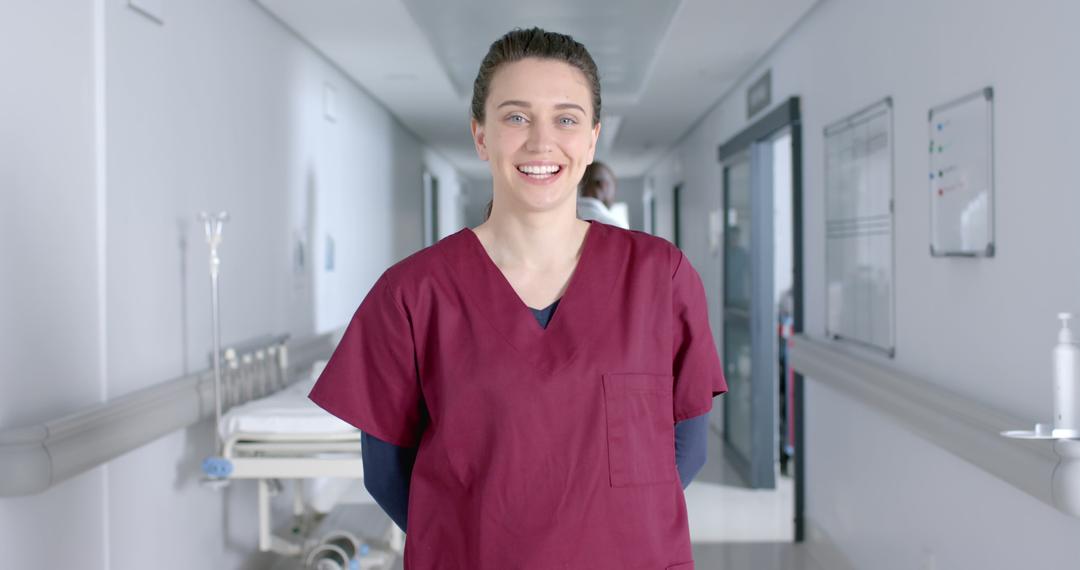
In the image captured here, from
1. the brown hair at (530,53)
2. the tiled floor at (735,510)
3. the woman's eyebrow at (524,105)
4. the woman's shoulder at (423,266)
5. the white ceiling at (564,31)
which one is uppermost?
the white ceiling at (564,31)

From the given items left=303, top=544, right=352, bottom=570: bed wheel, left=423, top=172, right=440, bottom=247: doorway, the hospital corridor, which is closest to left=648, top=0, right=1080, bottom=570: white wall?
the hospital corridor

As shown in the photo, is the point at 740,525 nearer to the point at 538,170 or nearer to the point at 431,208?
the point at 538,170

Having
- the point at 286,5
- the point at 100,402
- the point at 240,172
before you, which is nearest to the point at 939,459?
the point at 100,402

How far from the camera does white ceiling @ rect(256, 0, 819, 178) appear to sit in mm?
4273

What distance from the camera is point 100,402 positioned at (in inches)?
105

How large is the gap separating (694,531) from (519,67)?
12.2 feet

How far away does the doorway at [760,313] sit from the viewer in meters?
4.61

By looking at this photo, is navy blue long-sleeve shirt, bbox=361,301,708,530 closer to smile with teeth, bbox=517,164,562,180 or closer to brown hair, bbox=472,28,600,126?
smile with teeth, bbox=517,164,562,180

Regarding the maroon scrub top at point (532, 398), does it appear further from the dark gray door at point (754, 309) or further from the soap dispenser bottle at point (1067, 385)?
the dark gray door at point (754, 309)

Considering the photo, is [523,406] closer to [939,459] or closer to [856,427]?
[939,459]

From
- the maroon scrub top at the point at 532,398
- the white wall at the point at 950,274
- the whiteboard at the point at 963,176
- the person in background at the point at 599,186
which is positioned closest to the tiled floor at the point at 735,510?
the white wall at the point at 950,274

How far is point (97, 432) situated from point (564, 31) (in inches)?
159

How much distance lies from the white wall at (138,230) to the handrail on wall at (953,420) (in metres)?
2.37

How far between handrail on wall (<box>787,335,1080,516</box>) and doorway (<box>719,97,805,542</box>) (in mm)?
→ 981
